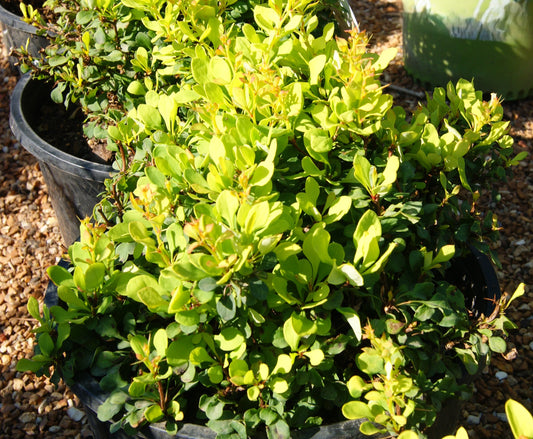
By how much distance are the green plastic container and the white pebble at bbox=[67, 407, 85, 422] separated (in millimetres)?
2705

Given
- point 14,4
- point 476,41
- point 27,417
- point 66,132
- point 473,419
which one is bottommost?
point 27,417

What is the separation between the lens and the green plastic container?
3266 mm

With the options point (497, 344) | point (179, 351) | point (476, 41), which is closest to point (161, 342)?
point (179, 351)

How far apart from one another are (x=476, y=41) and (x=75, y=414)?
279 cm

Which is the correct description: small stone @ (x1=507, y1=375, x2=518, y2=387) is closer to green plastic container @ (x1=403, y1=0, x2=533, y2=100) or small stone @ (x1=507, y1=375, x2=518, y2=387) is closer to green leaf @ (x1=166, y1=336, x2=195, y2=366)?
green leaf @ (x1=166, y1=336, x2=195, y2=366)

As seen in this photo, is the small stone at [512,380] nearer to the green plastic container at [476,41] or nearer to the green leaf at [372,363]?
the green leaf at [372,363]

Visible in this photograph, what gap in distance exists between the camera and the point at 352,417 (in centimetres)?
118

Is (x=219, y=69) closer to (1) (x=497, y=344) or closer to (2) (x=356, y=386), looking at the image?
(2) (x=356, y=386)

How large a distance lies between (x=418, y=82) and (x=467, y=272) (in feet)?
7.41

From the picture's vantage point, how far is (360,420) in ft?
4.25

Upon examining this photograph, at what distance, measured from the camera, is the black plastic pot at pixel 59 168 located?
2.33 metres

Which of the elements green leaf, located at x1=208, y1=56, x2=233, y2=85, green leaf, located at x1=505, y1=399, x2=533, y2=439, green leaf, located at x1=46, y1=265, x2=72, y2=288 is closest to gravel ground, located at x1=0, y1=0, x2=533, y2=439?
green leaf, located at x1=46, y1=265, x2=72, y2=288

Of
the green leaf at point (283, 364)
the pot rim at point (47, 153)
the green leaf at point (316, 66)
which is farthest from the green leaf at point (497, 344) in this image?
the pot rim at point (47, 153)

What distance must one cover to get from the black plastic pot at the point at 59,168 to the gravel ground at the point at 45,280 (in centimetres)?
28
